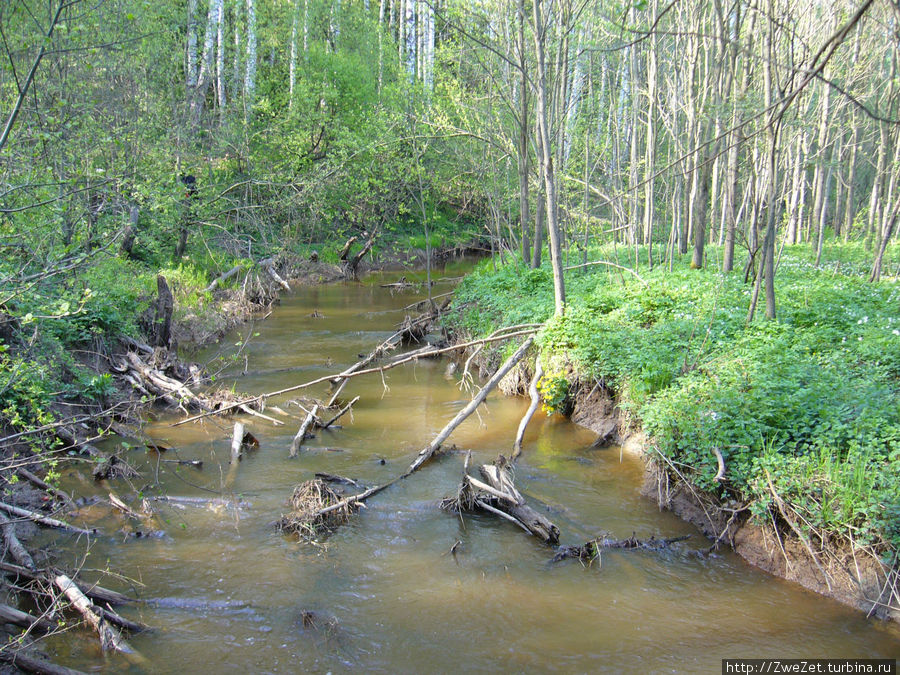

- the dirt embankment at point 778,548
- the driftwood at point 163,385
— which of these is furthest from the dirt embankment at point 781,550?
the driftwood at point 163,385

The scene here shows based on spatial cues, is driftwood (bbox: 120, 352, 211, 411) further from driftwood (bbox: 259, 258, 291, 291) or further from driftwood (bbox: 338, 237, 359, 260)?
driftwood (bbox: 338, 237, 359, 260)

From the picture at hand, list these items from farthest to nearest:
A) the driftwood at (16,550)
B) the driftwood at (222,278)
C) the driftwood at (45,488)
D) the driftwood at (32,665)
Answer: the driftwood at (222,278) < the driftwood at (45,488) < the driftwood at (16,550) < the driftwood at (32,665)

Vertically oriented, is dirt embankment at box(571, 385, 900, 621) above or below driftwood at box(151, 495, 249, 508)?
above

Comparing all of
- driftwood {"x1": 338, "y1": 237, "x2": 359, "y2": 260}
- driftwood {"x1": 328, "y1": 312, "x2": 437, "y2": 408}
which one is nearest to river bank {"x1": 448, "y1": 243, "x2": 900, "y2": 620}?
driftwood {"x1": 328, "y1": 312, "x2": 437, "y2": 408}

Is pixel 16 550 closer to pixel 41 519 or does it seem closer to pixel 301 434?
pixel 41 519

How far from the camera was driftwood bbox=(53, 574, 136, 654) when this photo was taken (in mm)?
4461

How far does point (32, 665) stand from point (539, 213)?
533 inches

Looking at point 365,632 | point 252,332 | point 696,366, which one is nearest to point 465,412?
point 696,366

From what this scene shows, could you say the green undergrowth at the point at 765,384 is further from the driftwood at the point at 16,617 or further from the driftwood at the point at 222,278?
the driftwood at the point at 222,278

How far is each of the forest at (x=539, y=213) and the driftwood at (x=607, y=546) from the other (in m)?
0.66

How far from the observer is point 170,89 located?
18141 mm

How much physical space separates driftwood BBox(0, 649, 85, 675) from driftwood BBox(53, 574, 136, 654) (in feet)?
1.39

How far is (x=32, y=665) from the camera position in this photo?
399 cm

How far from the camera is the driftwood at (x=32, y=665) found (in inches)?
155
